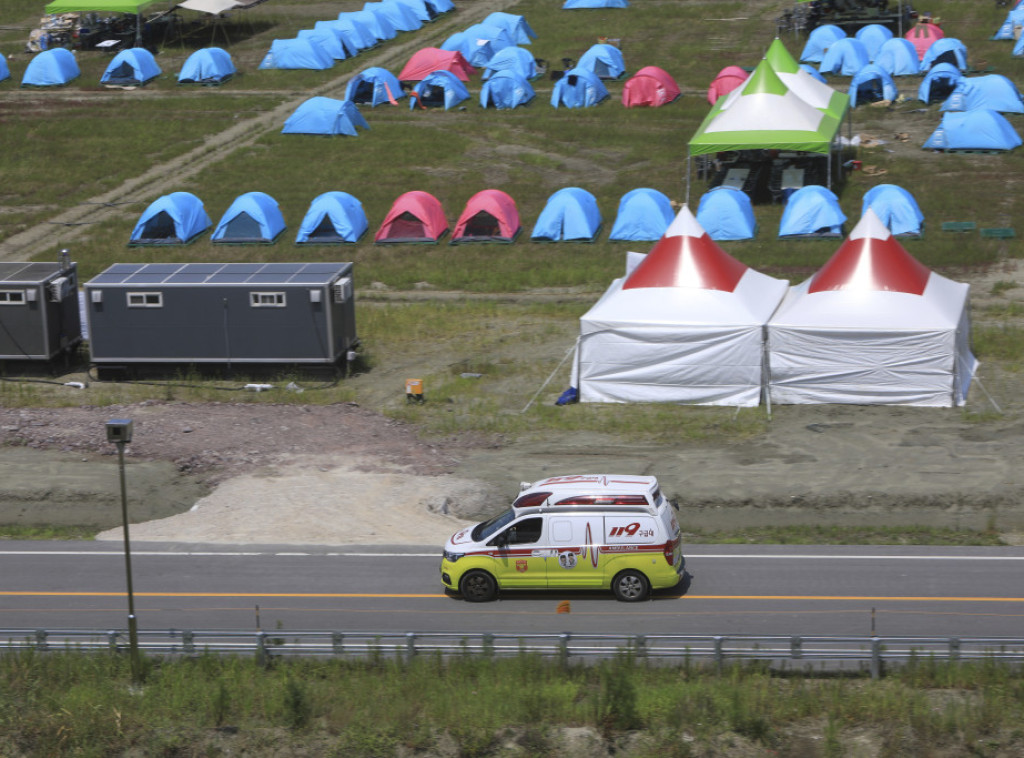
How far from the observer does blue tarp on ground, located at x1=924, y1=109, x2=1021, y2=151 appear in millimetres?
44125

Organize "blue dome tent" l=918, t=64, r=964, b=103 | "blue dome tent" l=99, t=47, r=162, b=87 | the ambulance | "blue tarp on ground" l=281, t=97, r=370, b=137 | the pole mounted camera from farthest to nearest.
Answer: "blue dome tent" l=99, t=47, r=162, b=87 < "blue dome tent" l=918, t=64, r=964, b=103 < "blue tarp on ground" l=281, t=97, r=370, b=137 < the ambulance < the pole mounted camera

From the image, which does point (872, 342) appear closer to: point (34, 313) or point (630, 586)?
point (630, 586)

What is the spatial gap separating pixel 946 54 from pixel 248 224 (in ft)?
100

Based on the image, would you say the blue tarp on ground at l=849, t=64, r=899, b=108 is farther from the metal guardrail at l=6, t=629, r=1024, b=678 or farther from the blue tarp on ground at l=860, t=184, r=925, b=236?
the metal guardrail at l=6, t=629, r=1024, b=678

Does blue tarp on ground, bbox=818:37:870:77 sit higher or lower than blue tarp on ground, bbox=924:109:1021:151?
higher

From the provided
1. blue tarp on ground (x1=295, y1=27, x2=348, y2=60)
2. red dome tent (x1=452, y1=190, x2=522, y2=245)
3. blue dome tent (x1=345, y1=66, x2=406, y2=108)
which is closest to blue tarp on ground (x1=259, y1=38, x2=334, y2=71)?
blue tarp on ground (x1=295, y1=27, x2=348, y2=60)

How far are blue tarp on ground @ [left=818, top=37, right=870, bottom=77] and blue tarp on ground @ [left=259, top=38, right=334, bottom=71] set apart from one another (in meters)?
22.1

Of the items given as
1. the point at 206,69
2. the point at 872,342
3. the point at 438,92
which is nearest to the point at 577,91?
the point at 438,92

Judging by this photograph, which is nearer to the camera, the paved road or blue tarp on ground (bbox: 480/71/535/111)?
the paved road

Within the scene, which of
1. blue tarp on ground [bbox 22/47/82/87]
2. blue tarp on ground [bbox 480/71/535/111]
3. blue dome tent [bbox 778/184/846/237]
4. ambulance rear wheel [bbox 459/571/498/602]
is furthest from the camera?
blue tarp on ground [bbox 22/47/82/87]

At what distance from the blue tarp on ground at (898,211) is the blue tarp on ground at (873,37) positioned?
19.5m

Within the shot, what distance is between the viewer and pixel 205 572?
66.2 ft

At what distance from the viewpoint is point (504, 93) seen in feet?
172

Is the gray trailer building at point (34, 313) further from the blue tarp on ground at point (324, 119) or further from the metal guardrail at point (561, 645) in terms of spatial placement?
the blue tarp on ground at point (324, 119)
